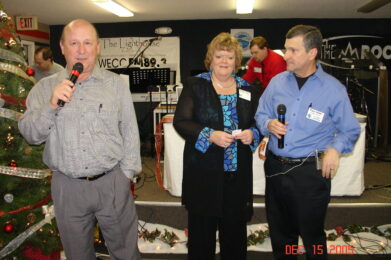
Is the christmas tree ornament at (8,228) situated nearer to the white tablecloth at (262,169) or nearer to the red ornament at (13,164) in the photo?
the red ornament at (13,164)

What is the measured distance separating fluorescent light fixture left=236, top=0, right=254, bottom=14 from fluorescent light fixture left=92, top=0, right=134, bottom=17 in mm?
2360

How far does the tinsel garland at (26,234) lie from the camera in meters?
2.02

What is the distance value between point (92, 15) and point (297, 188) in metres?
7.00

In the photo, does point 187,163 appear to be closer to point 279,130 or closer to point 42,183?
point 279,130

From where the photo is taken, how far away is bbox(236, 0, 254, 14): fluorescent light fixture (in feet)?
20.3

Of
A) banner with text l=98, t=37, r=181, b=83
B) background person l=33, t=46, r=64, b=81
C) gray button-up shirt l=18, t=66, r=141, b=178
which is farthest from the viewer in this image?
banner with text l=98, t=37, r=181, b=83

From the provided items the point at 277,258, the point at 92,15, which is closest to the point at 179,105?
the point at 277,258

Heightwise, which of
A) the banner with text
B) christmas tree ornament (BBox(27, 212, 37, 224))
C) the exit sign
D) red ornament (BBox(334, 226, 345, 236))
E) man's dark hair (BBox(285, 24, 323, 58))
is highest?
the exit sign

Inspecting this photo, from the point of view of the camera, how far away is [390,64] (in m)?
7.94

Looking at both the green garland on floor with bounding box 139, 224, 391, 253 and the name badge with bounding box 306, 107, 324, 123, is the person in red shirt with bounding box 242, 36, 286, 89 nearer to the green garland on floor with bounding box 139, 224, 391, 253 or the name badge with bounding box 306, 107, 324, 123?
the green garland on floor with bounding box 139, 224, 391, 253

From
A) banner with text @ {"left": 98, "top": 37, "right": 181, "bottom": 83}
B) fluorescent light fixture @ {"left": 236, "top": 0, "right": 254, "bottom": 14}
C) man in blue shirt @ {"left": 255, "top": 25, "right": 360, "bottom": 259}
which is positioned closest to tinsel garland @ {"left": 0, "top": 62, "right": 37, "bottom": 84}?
man in blue shirt @ {"left": 255, "top": 25, "right": 360, "bottom": 259}

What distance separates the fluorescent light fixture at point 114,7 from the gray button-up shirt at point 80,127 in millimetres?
4658

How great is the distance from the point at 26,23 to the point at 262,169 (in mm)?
5988

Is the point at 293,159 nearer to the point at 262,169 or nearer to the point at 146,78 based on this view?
the point at 262,169
